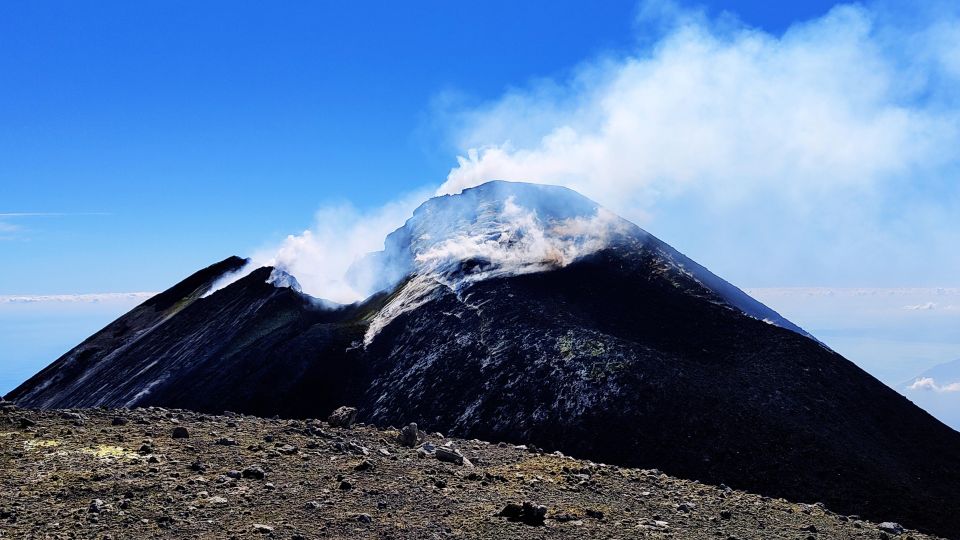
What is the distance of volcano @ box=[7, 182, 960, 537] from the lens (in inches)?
1264

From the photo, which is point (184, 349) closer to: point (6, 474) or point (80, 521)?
point (6, 474)

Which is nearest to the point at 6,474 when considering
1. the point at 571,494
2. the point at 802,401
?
the point at 571,494

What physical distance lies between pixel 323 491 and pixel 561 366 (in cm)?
2044

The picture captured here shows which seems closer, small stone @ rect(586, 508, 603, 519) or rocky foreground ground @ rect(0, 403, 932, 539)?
rocky foreground ground @ rect(0, 403, 932, 539)

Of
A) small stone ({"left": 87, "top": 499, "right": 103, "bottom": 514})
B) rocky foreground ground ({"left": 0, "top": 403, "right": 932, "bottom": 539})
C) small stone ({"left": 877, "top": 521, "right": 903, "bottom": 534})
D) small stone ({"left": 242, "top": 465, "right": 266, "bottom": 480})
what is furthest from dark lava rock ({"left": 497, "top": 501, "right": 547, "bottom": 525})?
small stone ({"left": 877, "top": 521, "right": 903, "bottom": 534})

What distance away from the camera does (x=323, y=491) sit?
67.4 ft

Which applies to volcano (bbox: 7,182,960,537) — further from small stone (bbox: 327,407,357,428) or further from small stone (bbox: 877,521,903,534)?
small stone (bbox: 327,407,357,428)

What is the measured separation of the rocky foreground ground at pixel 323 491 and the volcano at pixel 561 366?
551 cm

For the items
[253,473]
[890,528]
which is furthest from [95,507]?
[890,528]

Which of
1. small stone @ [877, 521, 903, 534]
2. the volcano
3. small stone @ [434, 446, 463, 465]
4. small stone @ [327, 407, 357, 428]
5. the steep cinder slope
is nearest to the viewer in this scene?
small stone @ [877, 521, 903, 534]

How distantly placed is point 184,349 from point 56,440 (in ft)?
117

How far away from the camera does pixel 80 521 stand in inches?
690

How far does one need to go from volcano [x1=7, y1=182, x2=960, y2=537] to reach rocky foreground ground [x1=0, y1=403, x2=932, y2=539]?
5512 millimetres

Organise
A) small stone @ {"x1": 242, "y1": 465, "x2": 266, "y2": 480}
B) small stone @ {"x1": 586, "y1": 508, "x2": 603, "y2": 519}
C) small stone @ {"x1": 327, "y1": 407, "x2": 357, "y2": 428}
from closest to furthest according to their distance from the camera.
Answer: small stone @ {"x1": 586, "y1": 508, "x2": 603, "y2": 519}
small stone @ {"x1": 242, "y1": 465, "x2": 266, "y2": 480}
small stone @ {"x1": 327, "y1": 407, "x2": 357, "y2": 428}
